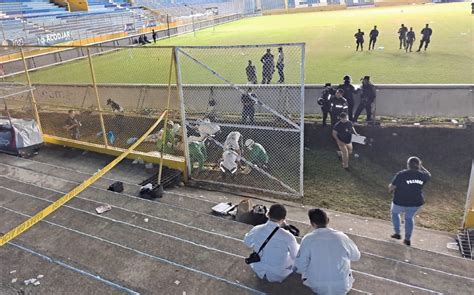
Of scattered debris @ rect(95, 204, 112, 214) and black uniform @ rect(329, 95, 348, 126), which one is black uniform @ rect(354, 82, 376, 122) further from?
scattered debris @ rect(95, 204, 112, 214)

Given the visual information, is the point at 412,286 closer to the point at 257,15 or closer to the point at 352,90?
the point at 352,90

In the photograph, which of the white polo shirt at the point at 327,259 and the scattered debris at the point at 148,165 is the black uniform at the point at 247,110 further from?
the white polo shirt at the point at 327,259

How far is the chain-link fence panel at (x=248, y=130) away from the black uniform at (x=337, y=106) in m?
1.13

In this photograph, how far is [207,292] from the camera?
4.86 metres

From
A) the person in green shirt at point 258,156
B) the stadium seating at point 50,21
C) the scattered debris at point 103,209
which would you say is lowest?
the person in green shirt at point 258,156

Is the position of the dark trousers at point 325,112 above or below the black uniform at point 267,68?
below

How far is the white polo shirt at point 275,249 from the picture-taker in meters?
4.59

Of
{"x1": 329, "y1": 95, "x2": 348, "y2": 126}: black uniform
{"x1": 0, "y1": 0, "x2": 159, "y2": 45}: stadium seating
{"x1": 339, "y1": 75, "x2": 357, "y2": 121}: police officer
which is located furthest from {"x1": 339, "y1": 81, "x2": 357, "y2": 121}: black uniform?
{"x1": 0, "y1": 0, "x2": 159, "y2": 45}: stadium seating

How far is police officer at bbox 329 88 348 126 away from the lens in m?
10.7

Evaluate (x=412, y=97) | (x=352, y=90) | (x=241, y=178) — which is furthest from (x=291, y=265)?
(x=412, y=97)

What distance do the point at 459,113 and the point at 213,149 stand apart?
23.2ft

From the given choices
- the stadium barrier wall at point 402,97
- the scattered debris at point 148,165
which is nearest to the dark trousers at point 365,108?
the stadium barrier wall at point 402,97

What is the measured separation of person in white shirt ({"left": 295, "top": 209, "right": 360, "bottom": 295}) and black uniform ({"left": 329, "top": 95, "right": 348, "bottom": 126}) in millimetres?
6834

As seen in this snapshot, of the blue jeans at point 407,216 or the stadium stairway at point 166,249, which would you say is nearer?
the stadium stairway at point 166,249
